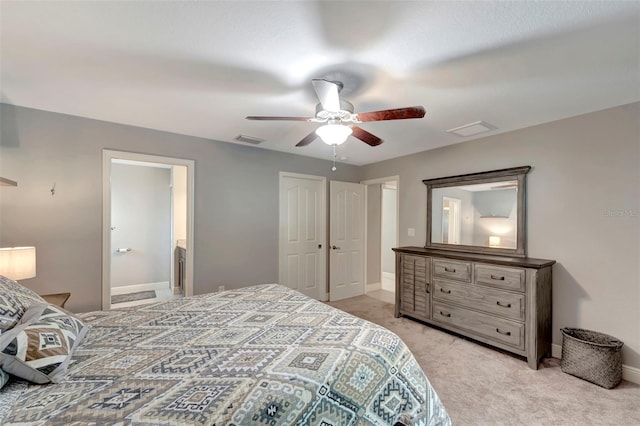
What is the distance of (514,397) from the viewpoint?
2070 millimetres

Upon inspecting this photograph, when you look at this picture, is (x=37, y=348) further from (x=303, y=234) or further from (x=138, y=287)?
(x=138, y=287)

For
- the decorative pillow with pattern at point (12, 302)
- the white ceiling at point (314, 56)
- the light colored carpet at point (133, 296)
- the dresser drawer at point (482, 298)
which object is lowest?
the light colored carpet at point (133, 296)

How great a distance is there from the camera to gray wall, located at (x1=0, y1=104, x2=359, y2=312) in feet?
8.22

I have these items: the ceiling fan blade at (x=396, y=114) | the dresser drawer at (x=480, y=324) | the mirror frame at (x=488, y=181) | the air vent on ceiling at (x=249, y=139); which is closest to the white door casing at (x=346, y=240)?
the mirror frame at (x=488, y=181)

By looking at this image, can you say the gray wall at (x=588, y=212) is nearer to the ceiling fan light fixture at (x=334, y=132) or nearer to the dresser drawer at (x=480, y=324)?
the dresser drawer at (x=480, y=324)

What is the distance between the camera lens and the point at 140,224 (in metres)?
4.92

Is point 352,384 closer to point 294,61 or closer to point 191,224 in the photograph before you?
point 294,61

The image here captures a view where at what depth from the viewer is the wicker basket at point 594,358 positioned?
7.16 feet

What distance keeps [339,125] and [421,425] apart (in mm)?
1845

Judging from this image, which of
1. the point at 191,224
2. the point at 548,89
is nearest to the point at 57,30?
the point at 191,224

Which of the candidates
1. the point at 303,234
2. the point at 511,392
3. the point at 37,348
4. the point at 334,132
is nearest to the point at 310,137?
the point at 334,132

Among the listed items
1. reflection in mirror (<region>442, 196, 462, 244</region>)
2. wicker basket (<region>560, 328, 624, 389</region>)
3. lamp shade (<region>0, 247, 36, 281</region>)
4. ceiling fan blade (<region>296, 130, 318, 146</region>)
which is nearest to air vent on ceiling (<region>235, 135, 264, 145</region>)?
ceiling fan blade (<region>296, 130, 318, 146</region>)

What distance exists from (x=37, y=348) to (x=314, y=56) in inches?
77.4

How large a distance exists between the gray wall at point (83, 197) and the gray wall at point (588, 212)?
3.47m
